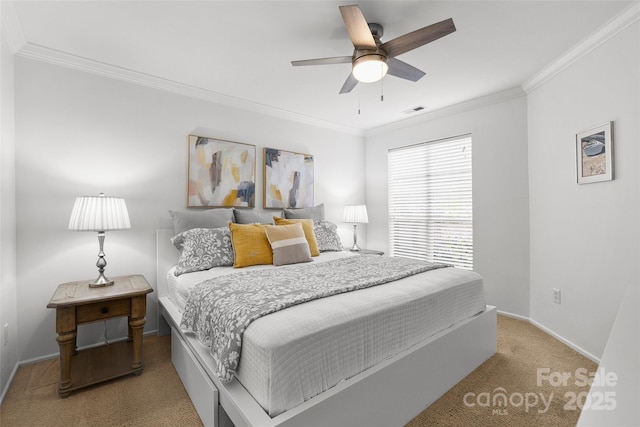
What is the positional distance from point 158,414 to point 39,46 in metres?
2.82

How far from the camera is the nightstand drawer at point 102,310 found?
1.91 meters

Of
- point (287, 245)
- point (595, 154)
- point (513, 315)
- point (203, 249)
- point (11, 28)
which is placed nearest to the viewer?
point (11, 28)

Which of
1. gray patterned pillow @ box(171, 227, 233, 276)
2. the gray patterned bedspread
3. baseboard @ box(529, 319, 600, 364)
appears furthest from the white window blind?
gray patterned pillow @ box(171, 227, 233, 276)

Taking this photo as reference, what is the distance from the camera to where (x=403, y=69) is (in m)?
2.13

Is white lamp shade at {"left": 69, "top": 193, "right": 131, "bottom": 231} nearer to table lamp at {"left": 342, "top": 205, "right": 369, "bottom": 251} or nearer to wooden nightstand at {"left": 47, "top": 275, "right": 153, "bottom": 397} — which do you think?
wooden nightstand at {"left": 47, "top": 275, "right": 153, "bottom": 397}

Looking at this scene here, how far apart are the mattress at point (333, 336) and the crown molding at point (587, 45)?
2156mm

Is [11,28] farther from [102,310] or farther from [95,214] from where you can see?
[102,310]

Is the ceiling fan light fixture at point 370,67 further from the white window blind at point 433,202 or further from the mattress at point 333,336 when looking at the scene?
the white window blind at point 433,202

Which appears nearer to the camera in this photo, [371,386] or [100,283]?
[371,386]

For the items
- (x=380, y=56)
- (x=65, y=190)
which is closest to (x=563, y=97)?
(x=380, y=56)

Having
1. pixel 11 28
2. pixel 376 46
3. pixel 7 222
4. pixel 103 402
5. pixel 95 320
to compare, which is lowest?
pixel 103 402

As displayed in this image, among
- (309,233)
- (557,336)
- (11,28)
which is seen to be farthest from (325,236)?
(11,28)

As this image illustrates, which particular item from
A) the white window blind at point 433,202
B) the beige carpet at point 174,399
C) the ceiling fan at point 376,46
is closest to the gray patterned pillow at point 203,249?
the beige carpet at point 174,399

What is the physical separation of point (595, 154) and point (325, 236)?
7.95 ft
